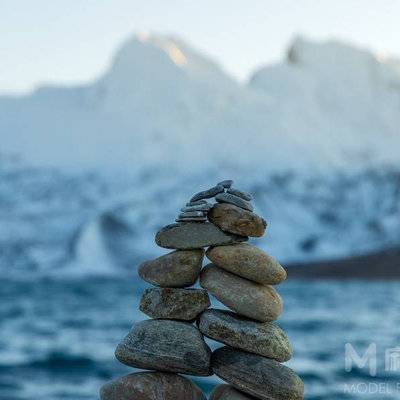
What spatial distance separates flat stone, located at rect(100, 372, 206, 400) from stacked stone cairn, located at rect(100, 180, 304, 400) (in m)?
0.01

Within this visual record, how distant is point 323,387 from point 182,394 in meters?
19.2

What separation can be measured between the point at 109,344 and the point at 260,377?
34547mm

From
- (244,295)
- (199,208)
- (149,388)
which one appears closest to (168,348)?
(149,388)

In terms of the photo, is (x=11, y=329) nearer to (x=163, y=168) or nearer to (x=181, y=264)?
(x=181, y=264)

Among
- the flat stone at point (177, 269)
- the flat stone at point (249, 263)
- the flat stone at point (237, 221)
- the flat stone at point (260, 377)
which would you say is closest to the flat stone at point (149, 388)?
the flat stone at point (260, 377)

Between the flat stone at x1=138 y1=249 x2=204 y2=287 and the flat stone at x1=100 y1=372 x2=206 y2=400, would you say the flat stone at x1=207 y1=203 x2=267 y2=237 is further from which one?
the flat stone at x1=100 y1=372 x2=206 y2=400

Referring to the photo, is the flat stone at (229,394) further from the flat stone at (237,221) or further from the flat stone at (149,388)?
the flat stone at (237,221)

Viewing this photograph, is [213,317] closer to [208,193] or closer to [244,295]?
[244,295]

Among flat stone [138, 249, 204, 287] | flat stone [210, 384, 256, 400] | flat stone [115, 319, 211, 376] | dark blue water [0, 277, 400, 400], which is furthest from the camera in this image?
dark blue water [0, 277, 400, 400]

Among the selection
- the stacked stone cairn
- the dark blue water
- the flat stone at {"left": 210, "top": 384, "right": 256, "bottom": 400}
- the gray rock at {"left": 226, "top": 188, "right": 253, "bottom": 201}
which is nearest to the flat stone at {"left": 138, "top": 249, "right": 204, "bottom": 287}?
the stacked stone cairn

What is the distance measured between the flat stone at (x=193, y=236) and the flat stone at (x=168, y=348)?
36.6 inches

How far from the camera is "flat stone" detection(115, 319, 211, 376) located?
34.1 feet

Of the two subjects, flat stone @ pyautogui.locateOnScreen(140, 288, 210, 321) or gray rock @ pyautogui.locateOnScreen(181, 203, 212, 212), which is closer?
gray rock @ pyautogui.locateOnScreen(181, 203, 212, 212)

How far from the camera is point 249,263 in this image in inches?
411
